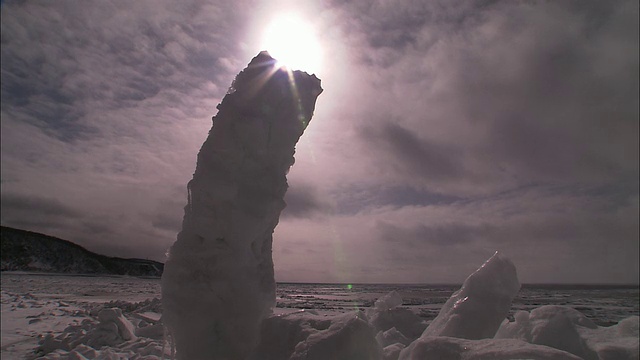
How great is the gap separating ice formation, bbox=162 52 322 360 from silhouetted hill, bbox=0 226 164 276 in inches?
4881

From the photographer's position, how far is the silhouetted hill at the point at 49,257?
355 ft

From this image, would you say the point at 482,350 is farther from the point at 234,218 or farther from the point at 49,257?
the point at 49,257

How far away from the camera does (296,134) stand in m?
5.81

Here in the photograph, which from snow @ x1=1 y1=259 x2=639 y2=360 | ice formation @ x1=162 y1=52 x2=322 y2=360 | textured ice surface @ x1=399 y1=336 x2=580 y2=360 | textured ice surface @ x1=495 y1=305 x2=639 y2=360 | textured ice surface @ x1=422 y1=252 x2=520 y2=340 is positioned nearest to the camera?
textured ice surface @ x1=399 y1=336 x2=580 y2=360

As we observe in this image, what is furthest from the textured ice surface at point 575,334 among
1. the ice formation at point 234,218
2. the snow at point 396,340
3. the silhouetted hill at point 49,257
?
the silhouetted hill at point 49,257

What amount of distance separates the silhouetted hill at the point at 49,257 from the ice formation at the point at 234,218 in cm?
12398

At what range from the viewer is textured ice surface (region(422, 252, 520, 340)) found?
19.3ft

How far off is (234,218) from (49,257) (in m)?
142

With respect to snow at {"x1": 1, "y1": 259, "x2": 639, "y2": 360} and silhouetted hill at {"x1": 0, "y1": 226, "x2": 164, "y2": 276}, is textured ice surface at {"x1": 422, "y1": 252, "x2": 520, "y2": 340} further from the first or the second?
silhouetted hill at {"x1": 0, "y1": 226, "x2": 164, "y2": 276}

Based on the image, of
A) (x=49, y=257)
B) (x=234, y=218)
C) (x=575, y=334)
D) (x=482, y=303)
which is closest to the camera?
(x=575, y=334)

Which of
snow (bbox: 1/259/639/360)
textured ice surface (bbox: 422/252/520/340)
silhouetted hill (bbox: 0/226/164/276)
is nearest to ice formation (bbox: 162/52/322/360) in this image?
snow (bbox: 1/259/639/360)

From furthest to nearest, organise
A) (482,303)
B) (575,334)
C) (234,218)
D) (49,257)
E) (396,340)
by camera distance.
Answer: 1. (49,257)
2. (396,340)
3. (482,303)
4. (234,218)
5. (575,334)

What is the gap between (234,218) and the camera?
529cm

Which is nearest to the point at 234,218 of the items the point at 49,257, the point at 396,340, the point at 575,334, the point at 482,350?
the point at 482,350
